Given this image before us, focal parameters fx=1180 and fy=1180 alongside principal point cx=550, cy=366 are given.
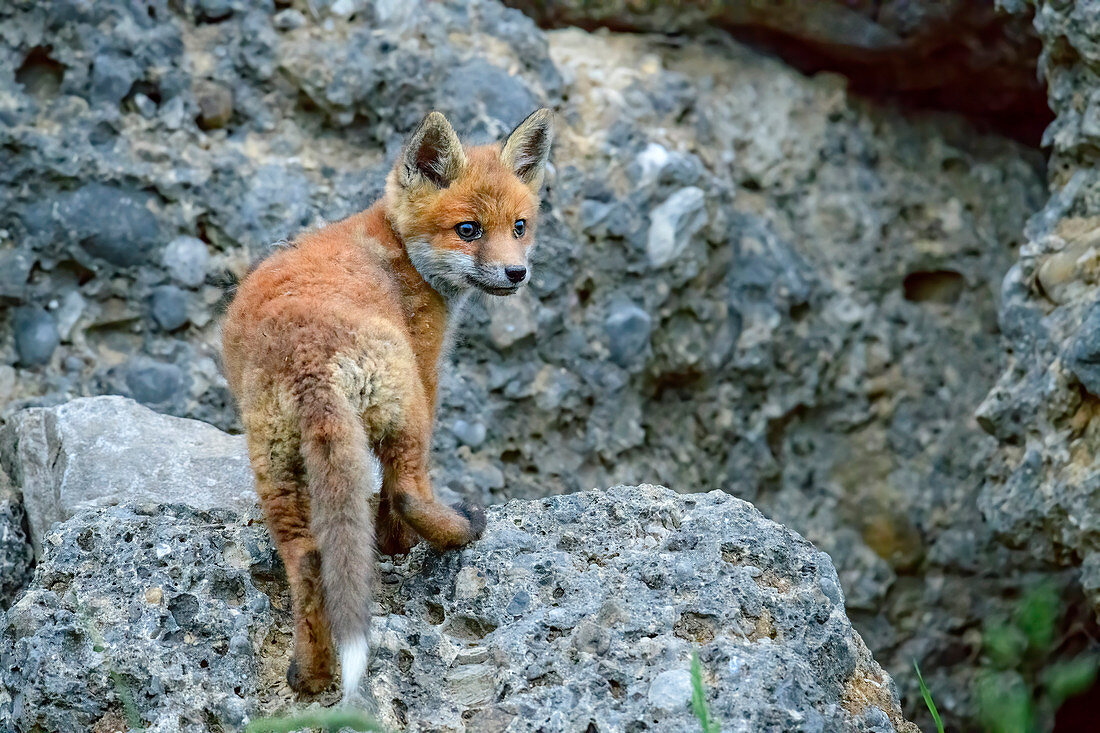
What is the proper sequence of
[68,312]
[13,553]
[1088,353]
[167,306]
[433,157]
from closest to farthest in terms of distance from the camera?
[13,553] < [1088,353] < [433,157] < [68,312] < [167,306]

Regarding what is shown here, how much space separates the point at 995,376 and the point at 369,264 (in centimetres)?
440

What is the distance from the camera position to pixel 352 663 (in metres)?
3.25

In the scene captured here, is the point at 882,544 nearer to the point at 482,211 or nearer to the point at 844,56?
the point at 844,56

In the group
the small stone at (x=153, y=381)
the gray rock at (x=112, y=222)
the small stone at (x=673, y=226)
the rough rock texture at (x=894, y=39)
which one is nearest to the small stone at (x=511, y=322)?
the small stone at (x=673, y=226)

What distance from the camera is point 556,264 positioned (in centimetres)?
636

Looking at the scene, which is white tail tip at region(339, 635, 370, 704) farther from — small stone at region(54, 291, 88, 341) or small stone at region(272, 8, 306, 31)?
small stone at region(272, 8, 306, 31)

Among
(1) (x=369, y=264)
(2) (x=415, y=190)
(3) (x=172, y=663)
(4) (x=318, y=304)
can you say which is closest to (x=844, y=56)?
(2) (x=415, y=190)

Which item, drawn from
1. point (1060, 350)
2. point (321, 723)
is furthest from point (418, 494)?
point (1060, 350)

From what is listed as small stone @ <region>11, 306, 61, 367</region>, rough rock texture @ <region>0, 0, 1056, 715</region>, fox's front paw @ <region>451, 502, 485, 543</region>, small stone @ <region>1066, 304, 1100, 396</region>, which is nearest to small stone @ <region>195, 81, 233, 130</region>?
rough rock texture @ <region>0, 0, 1056, 715</region>

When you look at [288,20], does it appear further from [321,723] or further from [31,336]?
[321,723]

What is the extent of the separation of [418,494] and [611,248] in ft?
9.74

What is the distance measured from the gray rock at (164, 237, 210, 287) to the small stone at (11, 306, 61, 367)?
2.12 feet

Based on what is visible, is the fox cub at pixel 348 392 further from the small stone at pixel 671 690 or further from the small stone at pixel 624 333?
the small stone at pixel 624 333

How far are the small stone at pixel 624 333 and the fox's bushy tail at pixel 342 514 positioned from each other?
294 centimetres
